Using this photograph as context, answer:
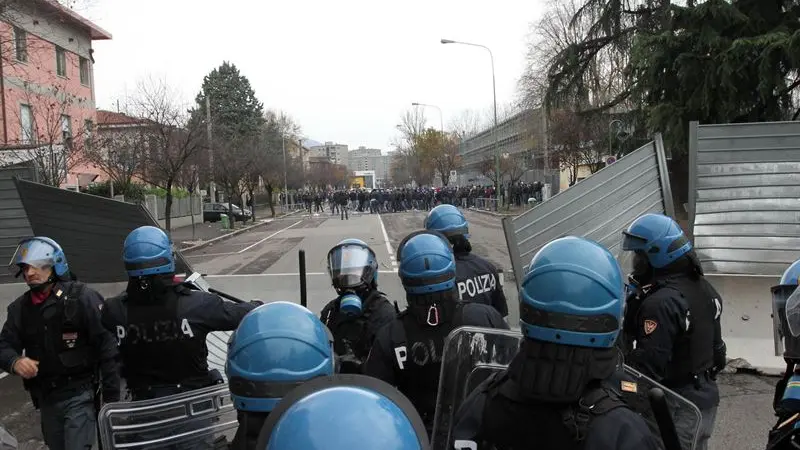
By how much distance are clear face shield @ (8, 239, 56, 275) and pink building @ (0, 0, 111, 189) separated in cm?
677

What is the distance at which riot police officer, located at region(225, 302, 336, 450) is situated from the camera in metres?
1.69

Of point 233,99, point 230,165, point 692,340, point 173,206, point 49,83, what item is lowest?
point 692,340

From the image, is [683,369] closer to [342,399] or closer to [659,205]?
[342,399]

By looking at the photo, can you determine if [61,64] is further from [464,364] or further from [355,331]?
[464,364]

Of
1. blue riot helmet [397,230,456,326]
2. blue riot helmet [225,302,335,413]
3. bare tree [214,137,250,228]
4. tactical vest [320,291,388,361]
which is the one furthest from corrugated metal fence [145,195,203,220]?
blue riot helmet [225,302,335,413]

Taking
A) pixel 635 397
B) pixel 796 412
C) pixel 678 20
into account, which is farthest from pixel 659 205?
pixel 678 20

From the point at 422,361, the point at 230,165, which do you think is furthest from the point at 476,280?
the point at 230,165

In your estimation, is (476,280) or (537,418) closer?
(537,418)

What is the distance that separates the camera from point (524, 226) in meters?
6.29

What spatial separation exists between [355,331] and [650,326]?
1.61 metres

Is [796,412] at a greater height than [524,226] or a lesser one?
lesser

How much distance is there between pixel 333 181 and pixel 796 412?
327 ft

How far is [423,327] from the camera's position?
2664mm

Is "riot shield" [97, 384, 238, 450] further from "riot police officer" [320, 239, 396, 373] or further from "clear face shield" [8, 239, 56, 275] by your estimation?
"clear face shield" [8, 239, 56, 275]
